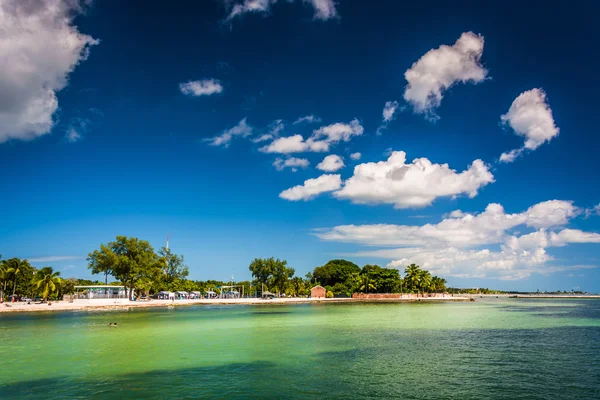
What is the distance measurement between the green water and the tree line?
5006cm

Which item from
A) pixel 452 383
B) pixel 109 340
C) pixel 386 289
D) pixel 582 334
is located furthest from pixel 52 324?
pixel 386 289

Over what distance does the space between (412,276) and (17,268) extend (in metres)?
108

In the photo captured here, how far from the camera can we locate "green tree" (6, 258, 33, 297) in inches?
3106

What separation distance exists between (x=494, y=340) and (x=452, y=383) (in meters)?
16.0

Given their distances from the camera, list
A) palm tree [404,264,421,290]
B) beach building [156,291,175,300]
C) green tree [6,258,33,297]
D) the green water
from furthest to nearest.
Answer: palm tree [404,264,421,290]
beach building [156,291,175,300]
green tree [6,258,33,297]
the green water

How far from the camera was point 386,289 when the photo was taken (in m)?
135

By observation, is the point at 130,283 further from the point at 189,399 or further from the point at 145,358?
the point at 189,399

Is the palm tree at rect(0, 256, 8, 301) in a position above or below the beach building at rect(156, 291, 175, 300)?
above

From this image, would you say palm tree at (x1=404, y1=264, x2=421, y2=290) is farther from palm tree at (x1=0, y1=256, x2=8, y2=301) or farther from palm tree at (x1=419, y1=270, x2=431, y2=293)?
palm tree at (x1=0, y1=256, x2=8, y2=301)

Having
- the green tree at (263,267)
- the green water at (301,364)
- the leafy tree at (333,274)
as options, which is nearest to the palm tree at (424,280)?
the leafy tree at (333,274)

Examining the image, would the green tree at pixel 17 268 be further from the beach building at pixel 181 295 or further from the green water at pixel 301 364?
the green water at pixel 301 364

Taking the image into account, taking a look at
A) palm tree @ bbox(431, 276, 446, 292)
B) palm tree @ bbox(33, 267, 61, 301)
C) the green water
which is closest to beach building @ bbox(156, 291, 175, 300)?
palm tree @ bbox(33, 267, 61, 301)

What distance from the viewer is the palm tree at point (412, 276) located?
135 meters

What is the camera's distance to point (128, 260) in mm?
85625
